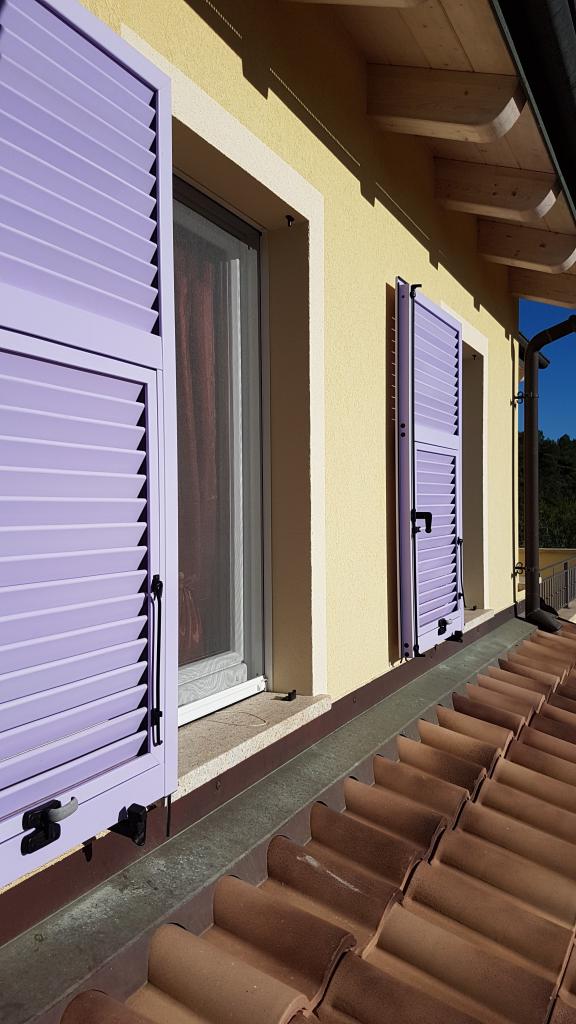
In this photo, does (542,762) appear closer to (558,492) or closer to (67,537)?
(67,537)

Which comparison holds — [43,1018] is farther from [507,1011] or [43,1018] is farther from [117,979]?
[507,1011]

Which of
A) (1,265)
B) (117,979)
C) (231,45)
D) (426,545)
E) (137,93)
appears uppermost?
(231,45)

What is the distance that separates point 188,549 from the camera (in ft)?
7.47

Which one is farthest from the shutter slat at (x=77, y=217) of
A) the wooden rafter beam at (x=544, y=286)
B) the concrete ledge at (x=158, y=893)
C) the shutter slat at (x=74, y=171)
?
the wooden rafter beam at (x=544, y=286)

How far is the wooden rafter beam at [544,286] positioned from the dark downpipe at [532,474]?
0.35 metres

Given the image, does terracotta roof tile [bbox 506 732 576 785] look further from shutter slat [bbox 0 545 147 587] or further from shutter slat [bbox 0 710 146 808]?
shutter slat [bbox 0 545 147 587]

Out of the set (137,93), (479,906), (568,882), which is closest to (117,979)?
(479,906)

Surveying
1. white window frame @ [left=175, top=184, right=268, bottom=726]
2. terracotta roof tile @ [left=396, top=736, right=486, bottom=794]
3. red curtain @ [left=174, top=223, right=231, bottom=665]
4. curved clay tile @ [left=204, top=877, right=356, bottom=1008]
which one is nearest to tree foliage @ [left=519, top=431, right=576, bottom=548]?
terracotta roof tile @ [left=396, top=736, right=486, bottom=794]

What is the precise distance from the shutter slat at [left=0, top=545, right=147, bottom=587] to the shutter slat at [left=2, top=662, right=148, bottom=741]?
19cm

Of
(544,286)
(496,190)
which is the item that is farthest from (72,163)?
(544,286)

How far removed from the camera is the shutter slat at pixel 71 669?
1.21m

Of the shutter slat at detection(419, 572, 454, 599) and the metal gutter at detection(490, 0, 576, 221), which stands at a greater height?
the metal gutter at detection(490, 0, 576, 221)

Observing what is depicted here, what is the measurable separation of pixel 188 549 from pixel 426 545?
5.19 ft

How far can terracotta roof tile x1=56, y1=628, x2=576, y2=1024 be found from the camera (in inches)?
52.4
